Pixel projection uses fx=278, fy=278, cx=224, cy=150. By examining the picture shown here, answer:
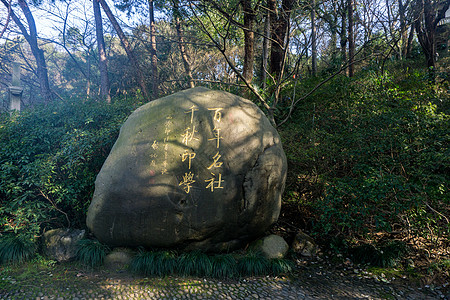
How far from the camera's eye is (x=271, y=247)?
4223mm

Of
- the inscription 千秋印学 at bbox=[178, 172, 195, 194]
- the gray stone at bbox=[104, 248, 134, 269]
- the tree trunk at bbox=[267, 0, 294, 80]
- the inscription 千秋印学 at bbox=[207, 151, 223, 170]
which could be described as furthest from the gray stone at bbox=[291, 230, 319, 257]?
the tree trunk at bbox=[267, 0, 294, 80]

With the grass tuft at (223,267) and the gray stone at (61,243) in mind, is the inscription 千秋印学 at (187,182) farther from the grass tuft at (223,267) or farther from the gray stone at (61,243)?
the gray stone at (61,243)

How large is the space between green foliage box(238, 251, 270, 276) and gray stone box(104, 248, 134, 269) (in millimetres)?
1527

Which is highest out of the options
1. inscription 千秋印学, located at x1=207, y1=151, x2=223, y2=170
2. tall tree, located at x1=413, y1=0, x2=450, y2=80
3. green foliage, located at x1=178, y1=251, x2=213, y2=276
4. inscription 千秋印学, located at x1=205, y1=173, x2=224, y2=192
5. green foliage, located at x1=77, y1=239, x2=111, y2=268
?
tall tree, located at x1=413, y1=0, x2=450, y2=80

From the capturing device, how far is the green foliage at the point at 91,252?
146 inches

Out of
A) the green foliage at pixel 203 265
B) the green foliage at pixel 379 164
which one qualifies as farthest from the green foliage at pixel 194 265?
the green foliage at pixel 379 164

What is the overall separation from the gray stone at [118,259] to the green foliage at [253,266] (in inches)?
60.1

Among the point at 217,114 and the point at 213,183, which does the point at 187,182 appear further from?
the point at 217,114

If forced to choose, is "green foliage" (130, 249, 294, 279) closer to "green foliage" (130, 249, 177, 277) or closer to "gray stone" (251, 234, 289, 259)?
"green foliage" (130, 249, 177, 277)

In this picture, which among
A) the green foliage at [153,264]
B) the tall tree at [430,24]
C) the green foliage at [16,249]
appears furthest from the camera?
the tall tree at [430,24]

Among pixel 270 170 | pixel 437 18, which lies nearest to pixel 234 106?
pixel 270 170

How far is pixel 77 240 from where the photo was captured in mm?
3906

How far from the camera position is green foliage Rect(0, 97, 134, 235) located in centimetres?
406

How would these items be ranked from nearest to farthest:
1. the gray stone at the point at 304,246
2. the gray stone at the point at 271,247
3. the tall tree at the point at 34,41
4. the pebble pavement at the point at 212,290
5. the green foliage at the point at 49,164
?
the pebble pavement at the point at 212,290 < the green foliage at the point at 49,164 < the gray stone at the point at 271,247 < the gray stone at the point at 304,246 < the tall tree at the point at 34,41
